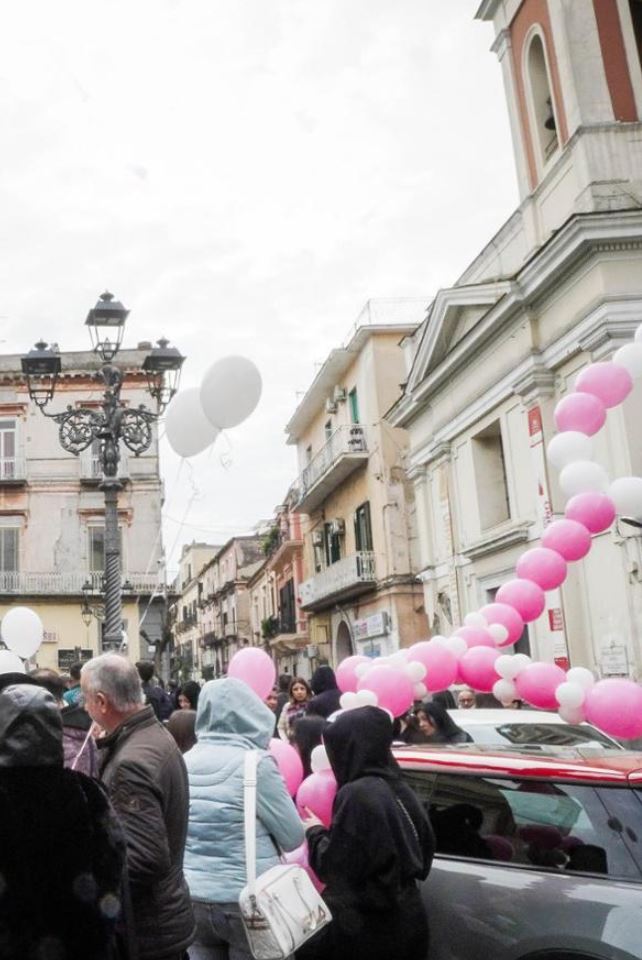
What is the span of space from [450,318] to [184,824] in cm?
1541

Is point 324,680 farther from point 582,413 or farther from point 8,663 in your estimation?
point 582,413

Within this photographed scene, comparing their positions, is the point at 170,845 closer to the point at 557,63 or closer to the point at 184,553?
the point at 557,63

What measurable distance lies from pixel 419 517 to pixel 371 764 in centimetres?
1718

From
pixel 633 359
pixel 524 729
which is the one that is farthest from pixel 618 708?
pixel 633 359

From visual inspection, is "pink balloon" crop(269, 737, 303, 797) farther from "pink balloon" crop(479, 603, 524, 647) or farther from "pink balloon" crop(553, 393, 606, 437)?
"pink balloon" crop(553, 393, 606, 437)

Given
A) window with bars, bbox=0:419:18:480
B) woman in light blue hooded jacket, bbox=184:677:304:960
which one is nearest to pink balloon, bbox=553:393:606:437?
woman in light blue hooded jacket, bbox=184:677:304:960

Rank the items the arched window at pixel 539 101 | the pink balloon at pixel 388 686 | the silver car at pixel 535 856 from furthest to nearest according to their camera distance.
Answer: the arched window at pixel 539 101 → the pink balloon at pixel 388 686 → the silver car at pixel 535 856

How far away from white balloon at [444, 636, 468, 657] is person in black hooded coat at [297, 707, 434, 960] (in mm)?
2719

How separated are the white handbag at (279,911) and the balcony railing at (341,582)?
22506 mm

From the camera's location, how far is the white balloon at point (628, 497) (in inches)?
236

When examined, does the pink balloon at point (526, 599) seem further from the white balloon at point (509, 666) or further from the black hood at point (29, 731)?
the black hood at point (29, 731)

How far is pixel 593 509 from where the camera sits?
20.5 feet

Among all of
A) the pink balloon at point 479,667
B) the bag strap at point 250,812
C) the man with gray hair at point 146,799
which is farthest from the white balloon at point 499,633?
the man with gray hair at point 146,799

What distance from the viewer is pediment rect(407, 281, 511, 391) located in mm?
16469
